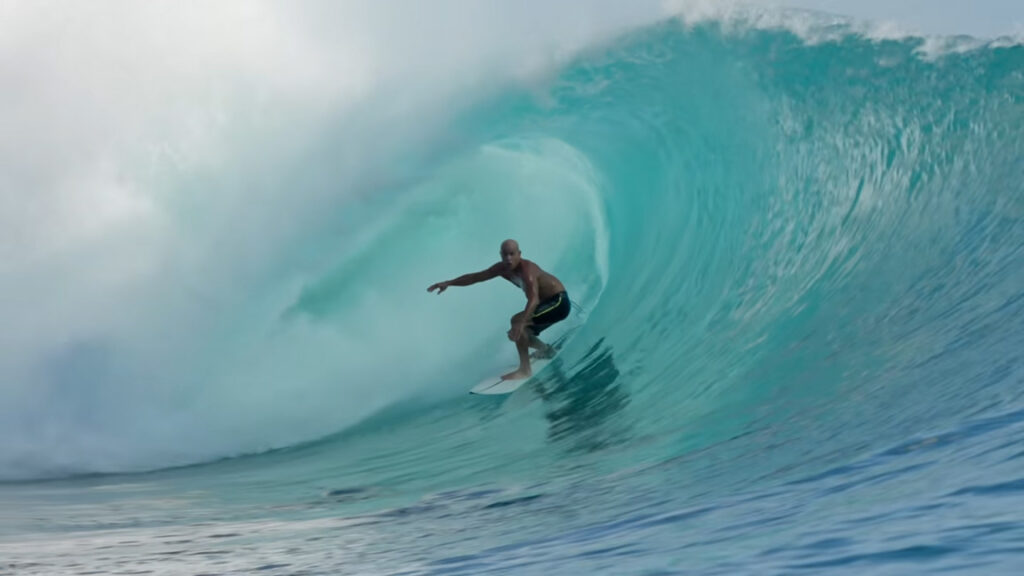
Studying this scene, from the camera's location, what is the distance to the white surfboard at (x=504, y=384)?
7.51 metres

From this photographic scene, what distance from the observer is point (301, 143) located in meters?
10.0

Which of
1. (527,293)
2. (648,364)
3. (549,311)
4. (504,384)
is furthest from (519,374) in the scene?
(648,364)

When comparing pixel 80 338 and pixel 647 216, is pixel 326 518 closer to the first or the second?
pixel 80 338

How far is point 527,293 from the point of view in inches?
281

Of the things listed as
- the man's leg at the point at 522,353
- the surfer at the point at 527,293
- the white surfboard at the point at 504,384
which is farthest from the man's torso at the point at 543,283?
the white surfboard at the point at 504,384

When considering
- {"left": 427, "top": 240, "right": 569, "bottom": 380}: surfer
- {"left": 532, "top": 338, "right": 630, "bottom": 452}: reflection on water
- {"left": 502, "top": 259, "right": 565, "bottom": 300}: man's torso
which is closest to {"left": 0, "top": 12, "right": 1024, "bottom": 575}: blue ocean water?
{"left": 532, "top": 338, "right": 630, "bottom": 452}: reflection on water

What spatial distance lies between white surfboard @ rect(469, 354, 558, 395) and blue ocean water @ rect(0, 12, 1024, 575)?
9 centimetres

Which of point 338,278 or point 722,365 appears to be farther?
point 338,278

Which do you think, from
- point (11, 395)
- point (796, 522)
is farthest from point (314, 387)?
point (796, 522)

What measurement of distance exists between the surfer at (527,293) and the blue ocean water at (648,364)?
392mm

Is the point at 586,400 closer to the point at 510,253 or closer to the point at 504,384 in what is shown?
the point at 504,384

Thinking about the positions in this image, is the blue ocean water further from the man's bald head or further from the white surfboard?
the man's bald head

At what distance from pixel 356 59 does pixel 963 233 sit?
6.05 m

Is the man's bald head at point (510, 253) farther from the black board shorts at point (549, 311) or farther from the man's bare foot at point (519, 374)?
the man's bare foot at point (519, 374)
